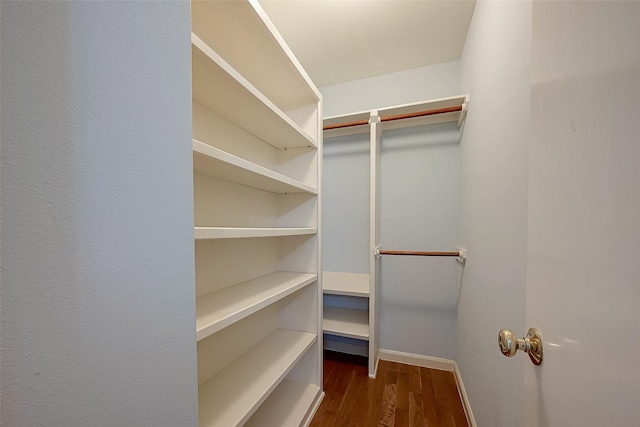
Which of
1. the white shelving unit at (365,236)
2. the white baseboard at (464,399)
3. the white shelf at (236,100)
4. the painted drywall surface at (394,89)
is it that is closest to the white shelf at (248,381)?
the white shelving unit at (365,236)

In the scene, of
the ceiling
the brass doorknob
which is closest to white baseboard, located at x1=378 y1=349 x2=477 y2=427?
the brass doorknob

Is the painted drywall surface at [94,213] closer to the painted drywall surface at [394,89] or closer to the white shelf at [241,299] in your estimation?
the white shelf at [241,299]

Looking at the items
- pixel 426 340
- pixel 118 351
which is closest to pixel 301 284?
pixel 118 351

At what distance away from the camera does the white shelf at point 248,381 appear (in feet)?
2.90

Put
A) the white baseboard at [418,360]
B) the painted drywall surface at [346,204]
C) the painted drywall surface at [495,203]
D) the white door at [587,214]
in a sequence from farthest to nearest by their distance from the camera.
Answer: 1. the painted drywall surface at [346,204]
2. the white baseboard at [418,360]
3. the painted drywall surface at [495,203]
4. the white door at [587,214]

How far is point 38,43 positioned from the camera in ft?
1.06

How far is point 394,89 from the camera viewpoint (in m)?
2.00

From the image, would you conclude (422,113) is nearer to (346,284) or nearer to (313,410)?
(346,284)

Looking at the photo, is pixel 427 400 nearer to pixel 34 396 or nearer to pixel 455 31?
pixel 34 396

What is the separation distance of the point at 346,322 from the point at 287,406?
0.70 m

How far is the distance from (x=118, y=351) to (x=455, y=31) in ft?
7.46

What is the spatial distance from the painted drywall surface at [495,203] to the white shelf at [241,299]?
92 cm

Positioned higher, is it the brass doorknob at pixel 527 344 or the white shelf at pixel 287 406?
the brass doorknob at pixel 527 344

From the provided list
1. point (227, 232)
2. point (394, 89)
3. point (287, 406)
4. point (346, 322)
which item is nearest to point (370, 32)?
point (394, 89)
